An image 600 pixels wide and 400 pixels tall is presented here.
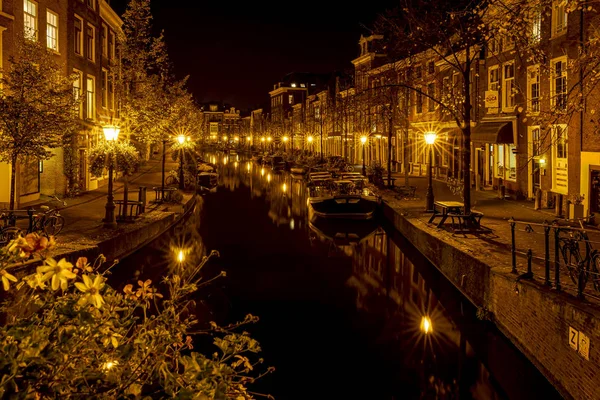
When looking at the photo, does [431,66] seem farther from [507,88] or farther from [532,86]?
[532,86]

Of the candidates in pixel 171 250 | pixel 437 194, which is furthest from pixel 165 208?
pixel 437 194

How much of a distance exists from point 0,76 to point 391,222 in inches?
636

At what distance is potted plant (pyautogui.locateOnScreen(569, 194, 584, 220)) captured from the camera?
20.3m

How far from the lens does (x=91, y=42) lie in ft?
113

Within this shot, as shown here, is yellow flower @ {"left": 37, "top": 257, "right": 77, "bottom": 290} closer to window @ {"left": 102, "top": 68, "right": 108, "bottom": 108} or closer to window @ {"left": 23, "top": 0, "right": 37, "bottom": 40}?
window @ {"left": 23, "top": 0, "right": 37, "bottom": 40}

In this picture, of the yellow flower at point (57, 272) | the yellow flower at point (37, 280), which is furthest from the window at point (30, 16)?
the yellow flower at point (57, 272)

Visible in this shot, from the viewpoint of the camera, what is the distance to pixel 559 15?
23953mm

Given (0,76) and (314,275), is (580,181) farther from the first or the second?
(0,76)

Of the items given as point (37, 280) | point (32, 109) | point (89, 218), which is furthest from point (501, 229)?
point (37, 280)

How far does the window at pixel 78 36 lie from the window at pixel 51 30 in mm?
3089

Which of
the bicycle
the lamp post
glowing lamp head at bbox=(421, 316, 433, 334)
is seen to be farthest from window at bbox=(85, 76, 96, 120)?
glowing lamp head at bbox=(421, 316, 433, 334)

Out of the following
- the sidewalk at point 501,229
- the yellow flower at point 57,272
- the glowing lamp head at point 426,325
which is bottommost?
the glowing lamp head at point 426,325

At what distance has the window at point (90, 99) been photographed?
33794 mm

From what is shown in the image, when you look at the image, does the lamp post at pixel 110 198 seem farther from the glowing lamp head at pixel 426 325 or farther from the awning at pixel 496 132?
the awning at pixel 496 132
